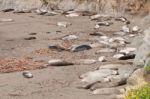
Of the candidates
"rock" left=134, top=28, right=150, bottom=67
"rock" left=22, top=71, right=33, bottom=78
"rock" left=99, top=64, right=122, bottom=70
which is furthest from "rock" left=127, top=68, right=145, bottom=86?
"rock" left=22, top=71, right=33, bottom=78

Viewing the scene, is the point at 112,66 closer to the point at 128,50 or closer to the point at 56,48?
the point at 128,50

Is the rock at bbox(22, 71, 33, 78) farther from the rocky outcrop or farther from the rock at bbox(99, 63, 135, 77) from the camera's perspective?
the rocky outcrop

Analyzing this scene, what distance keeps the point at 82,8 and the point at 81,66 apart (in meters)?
10.1

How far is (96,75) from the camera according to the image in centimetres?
989

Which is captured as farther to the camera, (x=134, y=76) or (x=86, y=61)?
(x=86, y=61)

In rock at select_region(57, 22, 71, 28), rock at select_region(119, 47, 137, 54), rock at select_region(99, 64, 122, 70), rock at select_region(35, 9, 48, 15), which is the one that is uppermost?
rock at select_region(99, 64, 122, 70)

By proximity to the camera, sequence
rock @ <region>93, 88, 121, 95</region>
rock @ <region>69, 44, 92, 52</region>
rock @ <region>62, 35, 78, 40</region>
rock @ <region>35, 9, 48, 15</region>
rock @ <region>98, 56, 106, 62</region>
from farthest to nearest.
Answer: rock @ <region>35, 9, 48, 15</region>
rock @ <region>62, 35, 78, 40</region>
rock @ <region>69, 44, 92, 52</region>
rock @ <region>98, 56, 106, 62</region>
rock @ <region>93, 88, 121, 95</region>

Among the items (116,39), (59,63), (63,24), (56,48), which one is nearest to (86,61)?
(59,63)

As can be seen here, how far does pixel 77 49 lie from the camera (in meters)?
13.9

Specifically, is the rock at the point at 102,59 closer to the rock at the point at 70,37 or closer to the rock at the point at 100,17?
the rock at the point at 70,37

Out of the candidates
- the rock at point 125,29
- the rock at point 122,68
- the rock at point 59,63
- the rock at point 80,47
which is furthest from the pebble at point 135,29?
the rock at point 122,68

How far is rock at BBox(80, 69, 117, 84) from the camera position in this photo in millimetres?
9570

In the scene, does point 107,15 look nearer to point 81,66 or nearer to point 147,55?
point 81,66

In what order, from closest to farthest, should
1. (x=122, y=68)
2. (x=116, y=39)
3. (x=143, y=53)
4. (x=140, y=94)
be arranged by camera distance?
1. (x=140, y=94)
2. (x=122, y=68)
3. (x=143, y=53)
4. (x=116, y=39)
